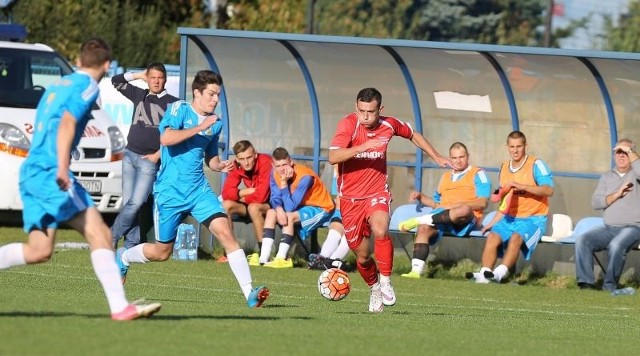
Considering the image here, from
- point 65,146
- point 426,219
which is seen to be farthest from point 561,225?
point 65,146

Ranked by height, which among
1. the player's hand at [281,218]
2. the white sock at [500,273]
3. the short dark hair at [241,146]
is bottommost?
the white sock at [500,273]

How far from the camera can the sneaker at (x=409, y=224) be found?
60.7 ft

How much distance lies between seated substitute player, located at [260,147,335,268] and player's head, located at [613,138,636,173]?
354 cm

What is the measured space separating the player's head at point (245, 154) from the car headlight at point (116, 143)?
8.42 feet

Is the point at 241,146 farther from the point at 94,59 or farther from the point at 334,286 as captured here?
the point at 94,59

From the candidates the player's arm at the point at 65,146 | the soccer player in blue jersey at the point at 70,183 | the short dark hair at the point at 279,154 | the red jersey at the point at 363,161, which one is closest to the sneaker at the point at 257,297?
the red jersey at the point at 363,161

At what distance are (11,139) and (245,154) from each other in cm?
333

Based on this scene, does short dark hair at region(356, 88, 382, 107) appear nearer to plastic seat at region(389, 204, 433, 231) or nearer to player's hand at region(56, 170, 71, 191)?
player's hand at region(56, 170, 71, 191)

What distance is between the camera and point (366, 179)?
12.9 m

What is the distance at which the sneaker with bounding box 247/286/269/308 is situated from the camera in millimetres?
12234

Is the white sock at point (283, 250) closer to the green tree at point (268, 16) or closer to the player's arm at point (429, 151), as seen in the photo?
the player's arm at point (429, 151)

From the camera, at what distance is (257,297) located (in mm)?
12250

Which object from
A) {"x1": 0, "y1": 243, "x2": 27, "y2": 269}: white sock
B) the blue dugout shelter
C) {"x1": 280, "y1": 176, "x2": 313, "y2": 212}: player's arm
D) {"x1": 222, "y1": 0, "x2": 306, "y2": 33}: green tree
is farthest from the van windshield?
{"x1": 222, "y1": 0, "x2": 306, "y2": 33}: green tree

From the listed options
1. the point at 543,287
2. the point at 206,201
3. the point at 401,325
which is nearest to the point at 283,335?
the point at 401,325
